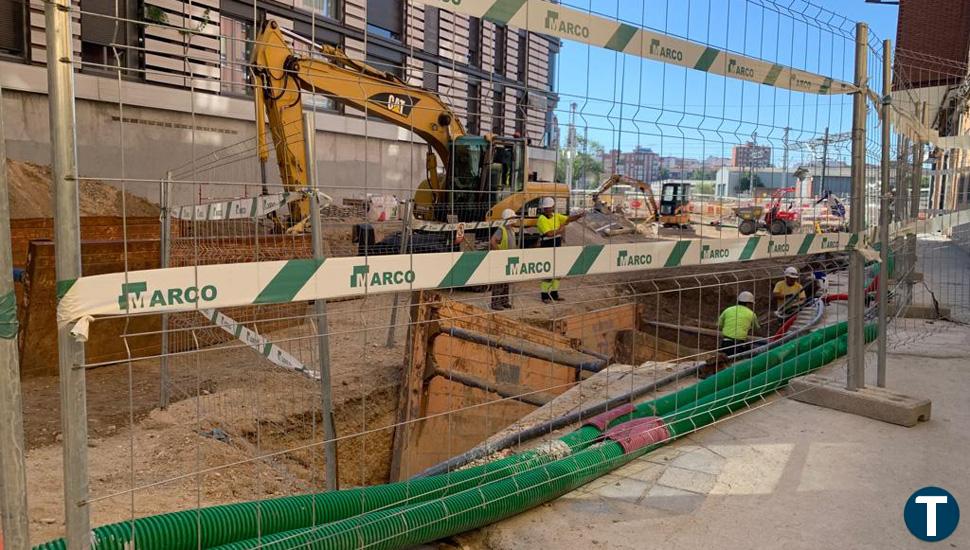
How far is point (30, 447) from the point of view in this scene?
5480mm

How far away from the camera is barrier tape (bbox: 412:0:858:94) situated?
3414 millimetres

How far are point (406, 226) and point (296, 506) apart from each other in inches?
220

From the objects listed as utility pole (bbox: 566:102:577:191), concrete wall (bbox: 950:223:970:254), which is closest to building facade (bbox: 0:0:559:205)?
utility pole (bbox: 566:102:577:191)

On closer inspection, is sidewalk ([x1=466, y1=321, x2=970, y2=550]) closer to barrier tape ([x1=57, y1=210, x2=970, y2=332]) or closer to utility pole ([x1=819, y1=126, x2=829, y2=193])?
barrier tape ([x1=57, y1=210, x2=970, y2=332])

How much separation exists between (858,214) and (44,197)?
1280 centimetres

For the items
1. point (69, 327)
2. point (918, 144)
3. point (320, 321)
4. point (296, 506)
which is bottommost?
point (296, 506)

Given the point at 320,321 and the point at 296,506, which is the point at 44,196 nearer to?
the point at 320,321

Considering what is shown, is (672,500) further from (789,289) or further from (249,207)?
(789,289)

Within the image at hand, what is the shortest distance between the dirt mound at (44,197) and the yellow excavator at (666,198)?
8.77 m

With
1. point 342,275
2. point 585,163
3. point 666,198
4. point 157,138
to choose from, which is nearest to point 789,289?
point 666,198

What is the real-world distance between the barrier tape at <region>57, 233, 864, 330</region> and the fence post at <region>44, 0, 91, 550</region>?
10 centimetres

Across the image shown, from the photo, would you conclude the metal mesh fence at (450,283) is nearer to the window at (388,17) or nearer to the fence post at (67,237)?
Result: the fence post at (67,237)

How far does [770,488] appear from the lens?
13.5ft

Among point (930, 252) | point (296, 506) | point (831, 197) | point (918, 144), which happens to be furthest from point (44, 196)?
point (930, 252)
